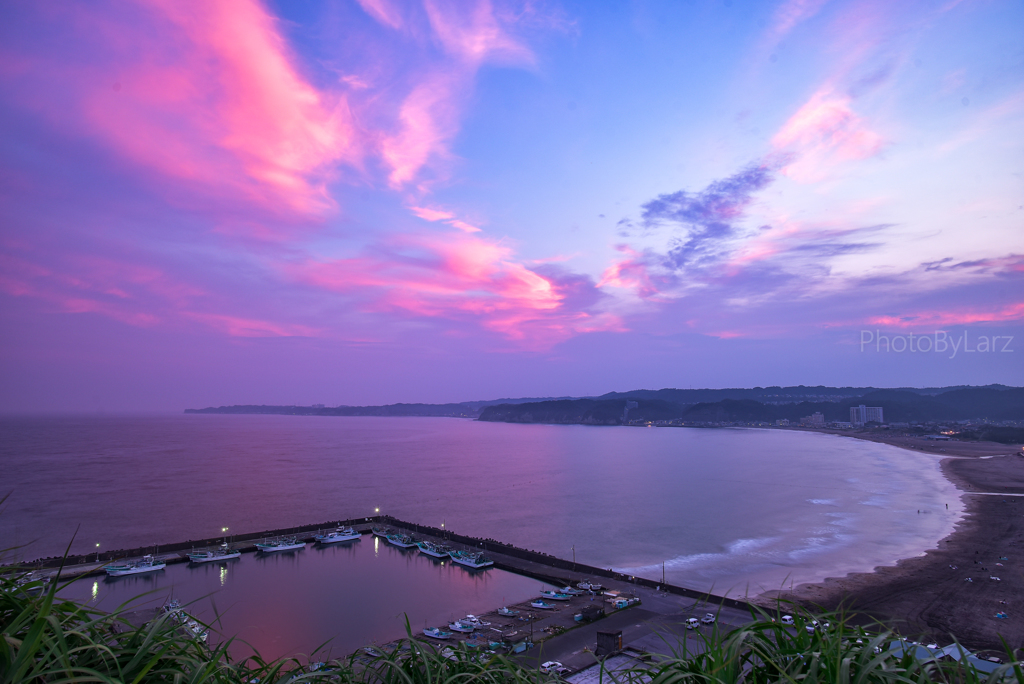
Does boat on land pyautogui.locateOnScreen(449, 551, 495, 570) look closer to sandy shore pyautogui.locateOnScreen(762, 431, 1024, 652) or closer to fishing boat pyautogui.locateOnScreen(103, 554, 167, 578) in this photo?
sandy shore pyautogui.locateOnScreen(762, 431, 1024, 652)

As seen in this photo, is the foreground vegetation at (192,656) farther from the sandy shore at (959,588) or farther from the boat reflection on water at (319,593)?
the boat reflection on water at (319,593)

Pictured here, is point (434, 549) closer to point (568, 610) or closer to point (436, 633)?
point (568, 610)

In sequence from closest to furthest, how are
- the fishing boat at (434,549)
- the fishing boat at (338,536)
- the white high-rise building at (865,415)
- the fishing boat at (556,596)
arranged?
the fishing boat at (556,596)
the fishing boat at (434,549)
the fishing boat at (338,536)
the white high-rise building at (865,415)

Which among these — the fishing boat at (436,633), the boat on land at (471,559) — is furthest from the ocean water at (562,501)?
the fishing boat at (436,633)

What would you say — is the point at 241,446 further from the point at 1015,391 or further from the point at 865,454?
the point at 1015,391

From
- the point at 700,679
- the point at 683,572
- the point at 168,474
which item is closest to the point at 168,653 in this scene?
the point at 700,679

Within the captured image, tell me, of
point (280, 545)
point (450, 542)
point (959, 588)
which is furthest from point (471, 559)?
point (959, 588)

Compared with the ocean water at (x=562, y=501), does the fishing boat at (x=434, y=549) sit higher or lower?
lower
